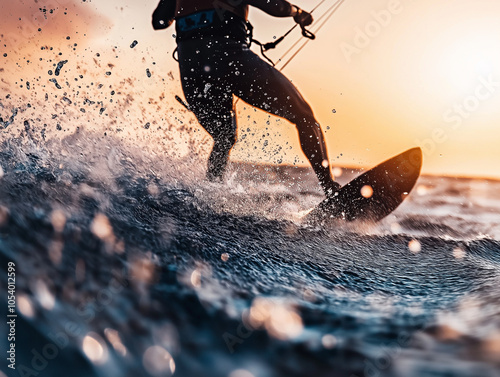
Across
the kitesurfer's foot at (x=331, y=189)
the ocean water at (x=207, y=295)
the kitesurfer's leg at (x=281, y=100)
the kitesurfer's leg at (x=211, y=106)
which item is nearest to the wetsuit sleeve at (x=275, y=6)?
the kitesurfer's leg at (x=281, y=100)

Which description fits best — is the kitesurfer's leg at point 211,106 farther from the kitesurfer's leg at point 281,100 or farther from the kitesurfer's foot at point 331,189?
the kitesurfer's foot at point 331,189

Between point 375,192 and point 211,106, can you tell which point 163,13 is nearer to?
point 211,106

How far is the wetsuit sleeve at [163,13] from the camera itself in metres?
2.55

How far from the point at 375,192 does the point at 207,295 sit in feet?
6.26

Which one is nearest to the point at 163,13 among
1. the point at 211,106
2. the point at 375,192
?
the point at 211,106

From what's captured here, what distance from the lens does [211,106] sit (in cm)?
264

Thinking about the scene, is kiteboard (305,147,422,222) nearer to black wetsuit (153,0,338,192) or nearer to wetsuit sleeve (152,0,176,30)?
black wetsuit (153,0,338,192)

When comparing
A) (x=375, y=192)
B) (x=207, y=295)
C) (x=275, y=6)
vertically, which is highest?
(x=275, y=6)

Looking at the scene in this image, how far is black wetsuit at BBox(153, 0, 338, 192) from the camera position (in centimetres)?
221

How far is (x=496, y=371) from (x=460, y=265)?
1287 mm

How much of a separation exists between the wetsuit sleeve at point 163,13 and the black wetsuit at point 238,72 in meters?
0.04

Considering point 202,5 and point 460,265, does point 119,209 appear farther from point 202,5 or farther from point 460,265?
point 460,265

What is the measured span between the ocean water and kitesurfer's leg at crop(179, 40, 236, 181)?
1.07m

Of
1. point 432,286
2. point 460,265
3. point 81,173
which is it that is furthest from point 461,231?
point 81,173
